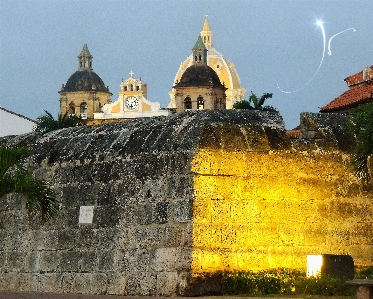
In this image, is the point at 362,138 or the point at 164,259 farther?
the point at 362,138

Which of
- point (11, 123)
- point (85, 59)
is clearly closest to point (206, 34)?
point (85, 59)

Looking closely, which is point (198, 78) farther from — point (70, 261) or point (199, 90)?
point (70, 261)

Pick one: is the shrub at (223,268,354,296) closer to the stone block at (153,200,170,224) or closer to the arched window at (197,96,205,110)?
the stone block at (153,200,170,224)

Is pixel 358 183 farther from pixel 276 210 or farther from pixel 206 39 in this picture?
pixel 206 39

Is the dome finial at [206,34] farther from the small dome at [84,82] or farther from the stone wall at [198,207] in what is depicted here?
the stone wall at [198,207]

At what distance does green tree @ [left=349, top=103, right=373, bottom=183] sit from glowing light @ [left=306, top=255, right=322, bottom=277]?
61.2 inches

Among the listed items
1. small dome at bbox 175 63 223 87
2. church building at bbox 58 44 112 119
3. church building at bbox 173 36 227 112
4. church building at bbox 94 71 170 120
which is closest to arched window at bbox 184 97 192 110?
church building at bbox 173 36 227 112

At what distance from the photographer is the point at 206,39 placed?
190 meters

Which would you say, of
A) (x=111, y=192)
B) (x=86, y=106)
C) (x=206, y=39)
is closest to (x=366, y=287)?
(x=111, y=192)

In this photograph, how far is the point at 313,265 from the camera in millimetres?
13625

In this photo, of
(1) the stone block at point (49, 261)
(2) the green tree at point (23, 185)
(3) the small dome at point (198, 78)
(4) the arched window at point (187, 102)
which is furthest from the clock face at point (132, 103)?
(2) the green tree at point (23, 185)

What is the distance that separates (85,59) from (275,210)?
489 feet

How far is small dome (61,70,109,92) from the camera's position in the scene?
490ft

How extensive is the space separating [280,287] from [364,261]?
155 centimetres
